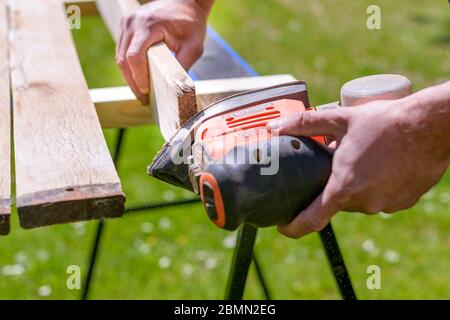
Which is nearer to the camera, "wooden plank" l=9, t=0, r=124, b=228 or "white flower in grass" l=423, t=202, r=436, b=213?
"wooden plank" l=9, t=0, r=124, b=228

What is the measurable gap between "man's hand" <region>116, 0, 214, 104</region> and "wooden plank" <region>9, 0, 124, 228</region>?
14 cm

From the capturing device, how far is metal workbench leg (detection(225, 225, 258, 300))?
1.86m

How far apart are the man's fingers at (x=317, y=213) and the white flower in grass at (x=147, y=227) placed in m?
3.00

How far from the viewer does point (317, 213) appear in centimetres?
142

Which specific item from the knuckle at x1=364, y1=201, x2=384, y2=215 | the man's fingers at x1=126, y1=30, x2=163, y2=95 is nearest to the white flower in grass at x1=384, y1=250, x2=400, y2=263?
the man's fingers at x1=126, y1=30, x2=163, y2=95

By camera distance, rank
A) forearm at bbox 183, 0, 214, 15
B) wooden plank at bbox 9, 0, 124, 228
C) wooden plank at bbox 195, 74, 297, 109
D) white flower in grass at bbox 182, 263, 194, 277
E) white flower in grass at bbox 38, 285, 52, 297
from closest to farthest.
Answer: wooden plank at bbox 9, 0, 124, 228, wooden plank at bbox 195, 74, 297, 109, forearm at bbox 183, 0, 214, 15, white flower in grass at bbox 38, 285, 52, 297, white flower in grass at bbox 182, 263, 194, 277

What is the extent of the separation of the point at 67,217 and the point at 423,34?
19.6 ft

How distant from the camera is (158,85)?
193 cm

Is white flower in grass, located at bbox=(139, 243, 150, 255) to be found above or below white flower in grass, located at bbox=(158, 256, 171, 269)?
below

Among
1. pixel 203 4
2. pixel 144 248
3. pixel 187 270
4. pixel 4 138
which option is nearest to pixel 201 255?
pixel 187 270

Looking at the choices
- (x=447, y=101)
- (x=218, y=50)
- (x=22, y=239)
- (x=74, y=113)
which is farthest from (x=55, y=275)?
(x=447, y=101)

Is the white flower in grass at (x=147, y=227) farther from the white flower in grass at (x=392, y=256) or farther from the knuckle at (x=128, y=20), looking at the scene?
the knuckle at (x=128, y=20)

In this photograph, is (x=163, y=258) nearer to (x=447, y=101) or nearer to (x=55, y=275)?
(x=55, y=275)

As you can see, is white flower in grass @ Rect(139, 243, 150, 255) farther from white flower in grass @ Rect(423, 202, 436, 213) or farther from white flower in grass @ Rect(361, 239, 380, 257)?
white flower in grass @ Rect(423, 202, 436, 213)
